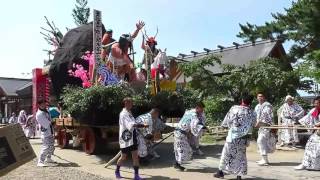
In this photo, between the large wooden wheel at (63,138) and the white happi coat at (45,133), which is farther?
the large wooden wheel at (63,138)

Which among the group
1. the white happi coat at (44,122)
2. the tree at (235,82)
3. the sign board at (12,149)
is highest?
the tree at (235,82)

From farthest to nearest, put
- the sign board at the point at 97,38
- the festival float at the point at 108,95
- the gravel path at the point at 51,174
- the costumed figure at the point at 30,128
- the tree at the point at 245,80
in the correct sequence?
the costumed figure at the point at 30,128 → the tree at the point at 245,80 → the sign board at the point at 97,38 → the festival float at the point at 108,95 → the gravel path at the point at 51,174

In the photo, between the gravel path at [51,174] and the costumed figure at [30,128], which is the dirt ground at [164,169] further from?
the costumed figure at [30,128]

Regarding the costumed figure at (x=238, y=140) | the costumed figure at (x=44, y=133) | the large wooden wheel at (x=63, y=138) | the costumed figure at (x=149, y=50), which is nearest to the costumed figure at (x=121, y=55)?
the costumed figure at (x=149, y=50)

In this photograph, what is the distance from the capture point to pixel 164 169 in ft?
35.4

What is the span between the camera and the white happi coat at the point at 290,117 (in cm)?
1422

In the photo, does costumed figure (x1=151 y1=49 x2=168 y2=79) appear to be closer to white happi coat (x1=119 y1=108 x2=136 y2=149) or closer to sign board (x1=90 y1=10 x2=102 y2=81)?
sign board (x1=90 y1=10 x2=102 y2=81)

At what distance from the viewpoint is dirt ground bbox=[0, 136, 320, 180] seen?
9.71 meters

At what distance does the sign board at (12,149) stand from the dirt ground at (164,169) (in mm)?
4373

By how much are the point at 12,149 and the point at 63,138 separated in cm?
1121

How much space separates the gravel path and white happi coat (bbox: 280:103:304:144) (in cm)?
671

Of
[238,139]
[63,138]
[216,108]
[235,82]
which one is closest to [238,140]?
[238,139]

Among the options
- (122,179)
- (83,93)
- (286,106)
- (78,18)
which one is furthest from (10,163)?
(78,18)

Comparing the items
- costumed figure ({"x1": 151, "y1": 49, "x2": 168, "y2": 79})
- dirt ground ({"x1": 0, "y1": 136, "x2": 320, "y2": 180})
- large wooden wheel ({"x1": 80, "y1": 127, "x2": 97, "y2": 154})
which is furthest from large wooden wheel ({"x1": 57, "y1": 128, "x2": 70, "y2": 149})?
costumed figure ({"x1": 151, "y1": 49, "x2": 168, "y2": 79})
